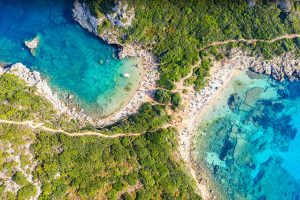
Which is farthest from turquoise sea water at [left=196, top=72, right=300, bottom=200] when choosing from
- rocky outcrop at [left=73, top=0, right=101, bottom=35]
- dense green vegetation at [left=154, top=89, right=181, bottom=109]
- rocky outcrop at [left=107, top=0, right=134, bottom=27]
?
rocky outcrop at [left=73, top=0, right=101, bottom=35]

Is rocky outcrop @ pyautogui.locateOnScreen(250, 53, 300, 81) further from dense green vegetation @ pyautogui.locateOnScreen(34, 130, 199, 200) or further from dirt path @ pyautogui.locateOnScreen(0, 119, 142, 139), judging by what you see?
dirt path @ pyautogui.locateOnScreen(0, 119, 142, 139)

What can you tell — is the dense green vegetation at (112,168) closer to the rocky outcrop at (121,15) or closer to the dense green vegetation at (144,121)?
the dense green vegetation at (144,121)

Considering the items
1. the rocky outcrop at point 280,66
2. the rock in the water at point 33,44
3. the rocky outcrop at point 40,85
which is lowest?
the rocky outcrop at point 40,85

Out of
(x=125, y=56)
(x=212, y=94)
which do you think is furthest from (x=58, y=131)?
(x=212, y=94)

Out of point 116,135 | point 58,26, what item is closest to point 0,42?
point 58,26

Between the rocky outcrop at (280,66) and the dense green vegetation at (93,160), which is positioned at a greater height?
the rocky outcrop at (280,66)

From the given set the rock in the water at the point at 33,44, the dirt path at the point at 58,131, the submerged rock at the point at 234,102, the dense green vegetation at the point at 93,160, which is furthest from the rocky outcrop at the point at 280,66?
the rock in the water at the point at 33,44

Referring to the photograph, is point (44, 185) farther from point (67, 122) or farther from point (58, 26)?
point (58, 26)
